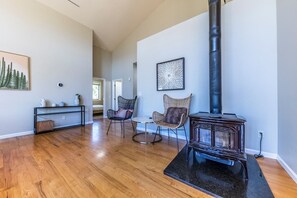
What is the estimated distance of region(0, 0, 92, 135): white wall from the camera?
341 centimetres

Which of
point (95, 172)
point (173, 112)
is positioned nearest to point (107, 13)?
point (173, 112)

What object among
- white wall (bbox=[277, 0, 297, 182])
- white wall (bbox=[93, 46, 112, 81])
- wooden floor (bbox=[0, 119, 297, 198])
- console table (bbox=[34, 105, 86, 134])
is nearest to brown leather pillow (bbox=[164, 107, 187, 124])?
wooden floor (bbox=[0, 119, 297, 198])

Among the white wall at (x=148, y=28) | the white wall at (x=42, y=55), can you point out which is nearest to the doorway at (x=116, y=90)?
the white wall at (x=148, y=28)

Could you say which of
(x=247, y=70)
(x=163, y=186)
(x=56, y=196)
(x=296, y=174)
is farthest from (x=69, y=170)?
(x=247, y=70)

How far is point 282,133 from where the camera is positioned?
1961 millimetres

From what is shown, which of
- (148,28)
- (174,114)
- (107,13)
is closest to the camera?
(174,114)

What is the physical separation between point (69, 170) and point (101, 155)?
55cm

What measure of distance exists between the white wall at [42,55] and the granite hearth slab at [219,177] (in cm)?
402

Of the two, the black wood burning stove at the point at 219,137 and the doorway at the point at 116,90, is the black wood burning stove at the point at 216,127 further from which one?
the doorway at the point at 116,90

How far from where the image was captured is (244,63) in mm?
2402

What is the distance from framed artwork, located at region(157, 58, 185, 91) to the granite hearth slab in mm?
1672

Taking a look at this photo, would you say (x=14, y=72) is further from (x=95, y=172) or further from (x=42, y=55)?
(x=95, y=172)

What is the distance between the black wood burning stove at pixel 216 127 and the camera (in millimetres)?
1704

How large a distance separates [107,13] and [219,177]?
17.3 ft
